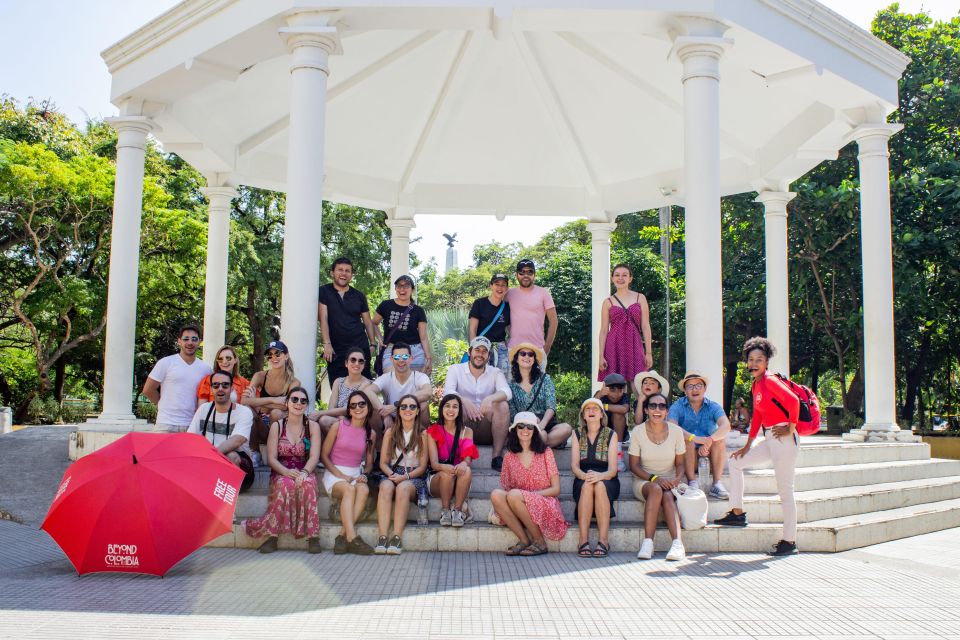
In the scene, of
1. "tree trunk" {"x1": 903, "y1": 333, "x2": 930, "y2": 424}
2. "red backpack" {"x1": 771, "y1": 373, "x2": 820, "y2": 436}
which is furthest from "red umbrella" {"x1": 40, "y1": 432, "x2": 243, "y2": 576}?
"tree trunk" {"x1": 903, "y1": 333, "x2": 930, "y2": 424}

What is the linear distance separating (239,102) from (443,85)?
3.95 m

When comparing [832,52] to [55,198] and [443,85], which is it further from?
[55,198]

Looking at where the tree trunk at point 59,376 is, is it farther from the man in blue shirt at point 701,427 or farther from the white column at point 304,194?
the man in blue shirt at point 701,427

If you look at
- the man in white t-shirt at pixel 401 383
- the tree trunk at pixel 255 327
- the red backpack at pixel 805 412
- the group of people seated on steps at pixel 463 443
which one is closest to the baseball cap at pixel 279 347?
the group of people seated on steps at pixel 463 443

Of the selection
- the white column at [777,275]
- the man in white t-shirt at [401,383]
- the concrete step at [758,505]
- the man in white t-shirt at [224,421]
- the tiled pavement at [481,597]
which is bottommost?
the tiled pavement at [481,597]

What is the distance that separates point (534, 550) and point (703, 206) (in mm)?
4691

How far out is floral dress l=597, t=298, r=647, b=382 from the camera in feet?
35.5

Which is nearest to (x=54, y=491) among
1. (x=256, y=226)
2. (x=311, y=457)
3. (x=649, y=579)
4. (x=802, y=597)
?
(x=311, y=457)

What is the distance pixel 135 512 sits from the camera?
6.37 metres

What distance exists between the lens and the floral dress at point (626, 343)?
10828 mm

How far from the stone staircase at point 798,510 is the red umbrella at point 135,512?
1.48 metres

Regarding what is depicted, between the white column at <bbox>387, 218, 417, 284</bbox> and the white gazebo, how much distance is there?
47 mm

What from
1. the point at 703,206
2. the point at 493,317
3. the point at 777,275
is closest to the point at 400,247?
the point at 493,317

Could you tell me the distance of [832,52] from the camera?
435 inches
